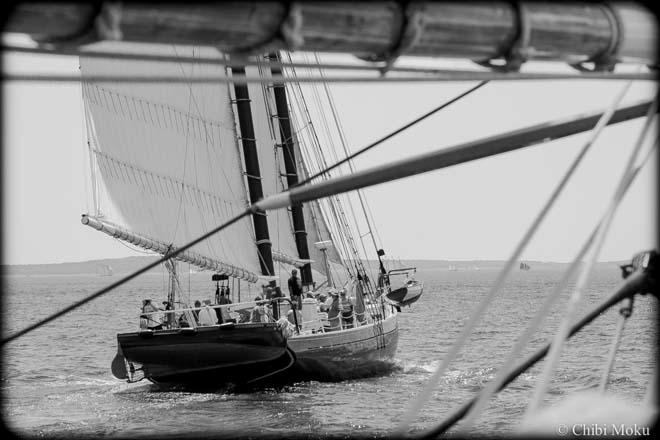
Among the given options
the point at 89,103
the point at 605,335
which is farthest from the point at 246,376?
the point at 605,335

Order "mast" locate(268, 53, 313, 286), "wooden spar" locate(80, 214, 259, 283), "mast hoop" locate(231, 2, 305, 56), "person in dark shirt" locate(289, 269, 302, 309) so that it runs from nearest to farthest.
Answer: "mast hoop" locate(231, 2, 305, 56)
"wooden spar" locate(80, 214, 259, 283)
"person in dark shirt" locate(289, 269, 302, 309)
"mast" locate(268, 53, 313, 286)

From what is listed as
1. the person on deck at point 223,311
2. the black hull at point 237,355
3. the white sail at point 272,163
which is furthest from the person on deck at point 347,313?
the white sail at point 272,163

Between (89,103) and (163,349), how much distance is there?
5631mm

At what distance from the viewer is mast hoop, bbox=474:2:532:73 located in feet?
14.4

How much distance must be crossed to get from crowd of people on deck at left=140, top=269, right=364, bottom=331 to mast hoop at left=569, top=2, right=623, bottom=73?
15.7m

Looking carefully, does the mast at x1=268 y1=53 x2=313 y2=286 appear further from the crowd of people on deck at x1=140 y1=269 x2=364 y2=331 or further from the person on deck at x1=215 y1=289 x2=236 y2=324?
the person on deck at x1=215 y1=289 x2=236 y2=324

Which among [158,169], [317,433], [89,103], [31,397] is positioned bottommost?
[317,433]

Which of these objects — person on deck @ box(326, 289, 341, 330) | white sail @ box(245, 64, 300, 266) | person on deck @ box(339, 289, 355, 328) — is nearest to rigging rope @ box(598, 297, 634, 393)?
person on deck @ box(326, 289, 341, 330)

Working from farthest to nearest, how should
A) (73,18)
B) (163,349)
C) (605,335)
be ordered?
(605,335)
(163,349)
(73,18)

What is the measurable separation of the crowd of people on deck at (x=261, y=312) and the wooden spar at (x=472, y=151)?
1516 cm

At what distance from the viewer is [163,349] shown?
807 inches

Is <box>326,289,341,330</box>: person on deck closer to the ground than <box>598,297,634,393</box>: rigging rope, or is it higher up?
higher up

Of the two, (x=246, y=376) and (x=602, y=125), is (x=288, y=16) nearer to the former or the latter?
(x=602, y=125)

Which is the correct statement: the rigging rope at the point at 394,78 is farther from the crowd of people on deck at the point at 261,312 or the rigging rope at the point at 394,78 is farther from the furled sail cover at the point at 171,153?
the furled sail cover at the point at 171,153
